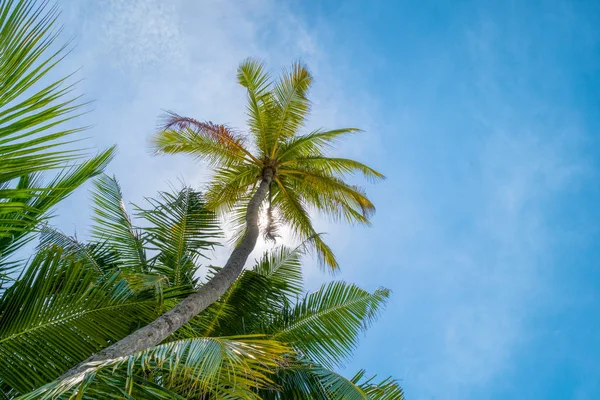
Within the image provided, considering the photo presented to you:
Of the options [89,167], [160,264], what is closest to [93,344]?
[160,264]

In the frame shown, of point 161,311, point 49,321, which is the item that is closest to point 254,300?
point 161,311

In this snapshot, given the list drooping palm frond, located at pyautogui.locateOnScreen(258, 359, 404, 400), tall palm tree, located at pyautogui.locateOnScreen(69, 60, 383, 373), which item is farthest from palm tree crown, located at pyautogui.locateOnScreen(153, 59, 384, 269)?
drooping palm frond, located at pyautogui.locateOnScreen(258, 359, 404, 400)

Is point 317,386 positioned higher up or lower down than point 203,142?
lower down

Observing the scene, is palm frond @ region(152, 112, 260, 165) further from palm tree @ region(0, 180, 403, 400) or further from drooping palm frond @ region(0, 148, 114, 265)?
drooping palm frond @ region(0, 148, 114, 265)

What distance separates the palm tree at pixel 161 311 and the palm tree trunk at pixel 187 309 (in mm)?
242

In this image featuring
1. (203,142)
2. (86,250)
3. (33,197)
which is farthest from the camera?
(203,142)

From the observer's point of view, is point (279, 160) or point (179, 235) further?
point (279, 160)

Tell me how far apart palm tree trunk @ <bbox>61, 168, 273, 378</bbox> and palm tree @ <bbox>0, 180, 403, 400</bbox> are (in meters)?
0.24

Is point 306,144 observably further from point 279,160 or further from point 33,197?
point 33,197

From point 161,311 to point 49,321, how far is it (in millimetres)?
1743

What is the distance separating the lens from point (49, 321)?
4.89 metres

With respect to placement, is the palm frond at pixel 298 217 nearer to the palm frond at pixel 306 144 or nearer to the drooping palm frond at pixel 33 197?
the palm frond at pixel 306 144

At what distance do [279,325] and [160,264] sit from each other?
2051 millimetres

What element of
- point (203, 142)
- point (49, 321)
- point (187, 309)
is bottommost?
point (49, 321)
